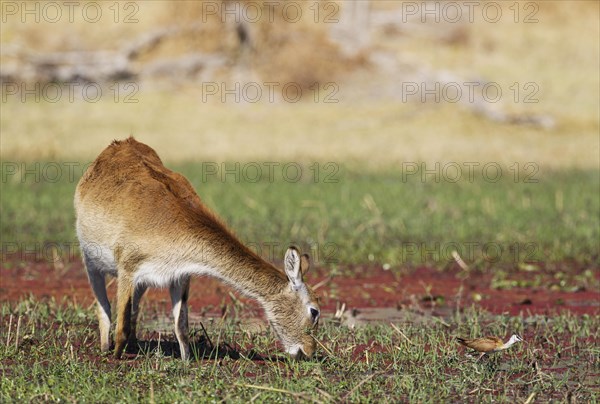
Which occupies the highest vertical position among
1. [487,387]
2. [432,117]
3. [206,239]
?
[206,239]

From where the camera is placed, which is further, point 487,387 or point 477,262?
point 477,262

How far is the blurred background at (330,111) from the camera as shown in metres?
14.2

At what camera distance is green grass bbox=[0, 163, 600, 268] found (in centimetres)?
1198

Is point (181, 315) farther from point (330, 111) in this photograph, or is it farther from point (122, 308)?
point (330, 111)

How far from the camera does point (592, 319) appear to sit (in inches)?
346

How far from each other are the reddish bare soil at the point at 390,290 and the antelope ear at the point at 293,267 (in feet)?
6.95

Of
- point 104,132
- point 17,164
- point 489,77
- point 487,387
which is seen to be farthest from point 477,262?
point 489,77

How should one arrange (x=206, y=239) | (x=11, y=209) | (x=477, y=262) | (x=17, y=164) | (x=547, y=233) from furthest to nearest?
(x=17, y=164) < (x=11, y=209) < (x=547, y=233) < (x=477, y=262) < (x=206, y=239)

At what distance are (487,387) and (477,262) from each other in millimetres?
5025

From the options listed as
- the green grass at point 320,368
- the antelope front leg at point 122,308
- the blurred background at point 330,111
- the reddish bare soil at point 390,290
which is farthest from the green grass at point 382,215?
the antelope front leg at point 122,308

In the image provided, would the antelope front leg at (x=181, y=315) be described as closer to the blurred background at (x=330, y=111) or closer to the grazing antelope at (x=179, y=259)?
the grazing antelope at (x=179, y=259)

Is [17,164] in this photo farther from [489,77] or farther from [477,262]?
[489,77]

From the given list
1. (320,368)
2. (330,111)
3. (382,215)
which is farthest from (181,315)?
(330,111)

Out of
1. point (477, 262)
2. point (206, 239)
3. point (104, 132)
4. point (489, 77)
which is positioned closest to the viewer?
point (206, 239)
